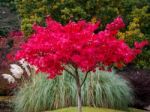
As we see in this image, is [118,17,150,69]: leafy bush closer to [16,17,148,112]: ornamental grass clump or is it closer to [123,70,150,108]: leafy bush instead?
[123,70,150,108]: leafy bush

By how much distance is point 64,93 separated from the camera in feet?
38.3

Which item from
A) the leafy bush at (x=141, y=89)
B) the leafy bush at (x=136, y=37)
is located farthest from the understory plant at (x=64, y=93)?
the leafy bush at (x=136, y=37)

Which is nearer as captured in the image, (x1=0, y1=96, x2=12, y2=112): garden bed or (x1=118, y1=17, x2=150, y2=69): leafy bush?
(x1=0, y1=96, x2=12, y2=112): garden bed

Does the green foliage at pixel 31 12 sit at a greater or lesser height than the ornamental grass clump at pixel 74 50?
greater

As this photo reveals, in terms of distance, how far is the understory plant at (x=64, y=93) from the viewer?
1172 centimetres

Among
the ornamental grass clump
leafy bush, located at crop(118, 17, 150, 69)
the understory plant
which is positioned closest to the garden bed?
the understory plant

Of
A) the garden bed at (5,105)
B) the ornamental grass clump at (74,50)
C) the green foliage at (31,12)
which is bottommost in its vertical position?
the garden bed at (5,105)

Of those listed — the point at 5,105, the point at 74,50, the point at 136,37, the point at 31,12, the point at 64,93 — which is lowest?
the point at 5,105

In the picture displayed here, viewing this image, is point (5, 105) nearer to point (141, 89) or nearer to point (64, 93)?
point (64, 93)

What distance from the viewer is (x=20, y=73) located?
11852 mm

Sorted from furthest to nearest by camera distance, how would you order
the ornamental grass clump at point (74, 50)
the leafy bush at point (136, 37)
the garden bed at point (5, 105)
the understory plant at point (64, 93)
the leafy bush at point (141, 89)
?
the leafy bush at point (136, 37) → the leafy bush at point (141, 89) → the garden bed at point (5, 105) → the understory plant at point (64, 93) → the ornamental grass clump at point (74, 50)

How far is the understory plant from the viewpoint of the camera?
11719 millimetres

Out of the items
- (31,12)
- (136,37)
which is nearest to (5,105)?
(136,37)

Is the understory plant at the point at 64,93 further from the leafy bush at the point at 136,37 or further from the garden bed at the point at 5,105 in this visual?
the leafy bush at the point at 136,37
